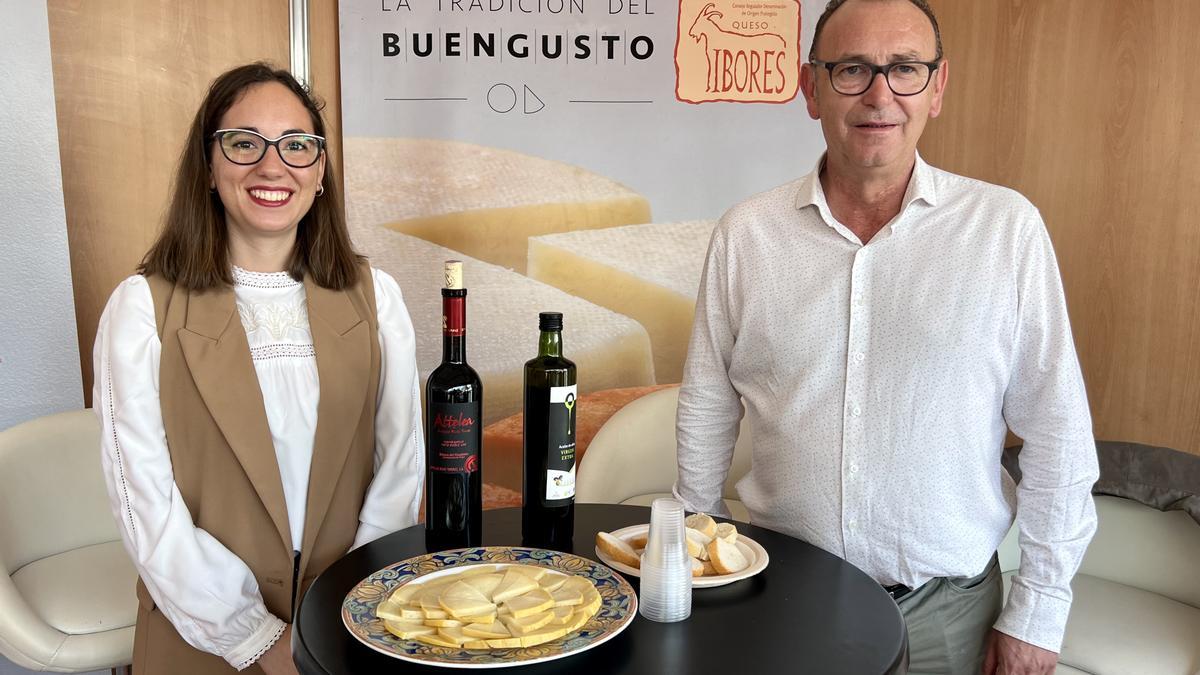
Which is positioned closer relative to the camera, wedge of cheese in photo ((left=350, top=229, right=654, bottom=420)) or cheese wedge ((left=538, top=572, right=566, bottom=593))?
Answer: cheese wedge ((left=538, top=572, right=566, bottom=593))

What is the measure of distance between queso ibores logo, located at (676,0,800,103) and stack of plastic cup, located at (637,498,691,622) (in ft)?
7.16

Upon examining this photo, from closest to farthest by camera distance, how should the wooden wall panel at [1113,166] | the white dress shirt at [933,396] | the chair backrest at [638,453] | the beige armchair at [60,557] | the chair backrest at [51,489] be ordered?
the white dress shirt at [933,396] → the beige armchair at [60,557] → the chair backrest at [51,489] → the chair backrest at [638,453] → the wooden wall panel at [1113,166]

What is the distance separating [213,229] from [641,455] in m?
1.39

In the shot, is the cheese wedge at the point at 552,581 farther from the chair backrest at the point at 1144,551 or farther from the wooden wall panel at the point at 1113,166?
the wooden wall panel at the point at 1113,166

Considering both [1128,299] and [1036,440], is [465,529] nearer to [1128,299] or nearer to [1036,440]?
[1036,440]

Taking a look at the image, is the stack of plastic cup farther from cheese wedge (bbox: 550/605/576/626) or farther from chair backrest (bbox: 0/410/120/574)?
chair backrest (bbox: 0/410/120/574)

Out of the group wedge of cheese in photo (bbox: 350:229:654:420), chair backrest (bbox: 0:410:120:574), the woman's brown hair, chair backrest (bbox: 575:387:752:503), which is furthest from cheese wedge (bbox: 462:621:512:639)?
wedge of cheese in photo (bbox: 350:229:654:420)

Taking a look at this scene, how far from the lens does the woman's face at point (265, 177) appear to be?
169cm

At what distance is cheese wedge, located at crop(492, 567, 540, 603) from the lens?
1.20 metres

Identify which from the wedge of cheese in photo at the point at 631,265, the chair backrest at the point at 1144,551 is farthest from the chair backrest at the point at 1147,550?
the wedge of cheese in photo at the point at 631,265

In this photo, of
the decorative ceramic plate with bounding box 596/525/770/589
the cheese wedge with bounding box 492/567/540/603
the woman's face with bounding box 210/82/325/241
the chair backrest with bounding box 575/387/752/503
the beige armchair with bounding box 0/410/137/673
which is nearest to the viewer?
the cheese wedge with bounding box 492/567/540/603

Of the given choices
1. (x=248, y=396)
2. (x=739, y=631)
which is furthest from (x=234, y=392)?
(x=739, y=631)

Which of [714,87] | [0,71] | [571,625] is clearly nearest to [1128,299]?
[714,87]

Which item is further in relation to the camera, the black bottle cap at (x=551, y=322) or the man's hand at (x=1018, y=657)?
the man's hand at (x=1018, y=657)
